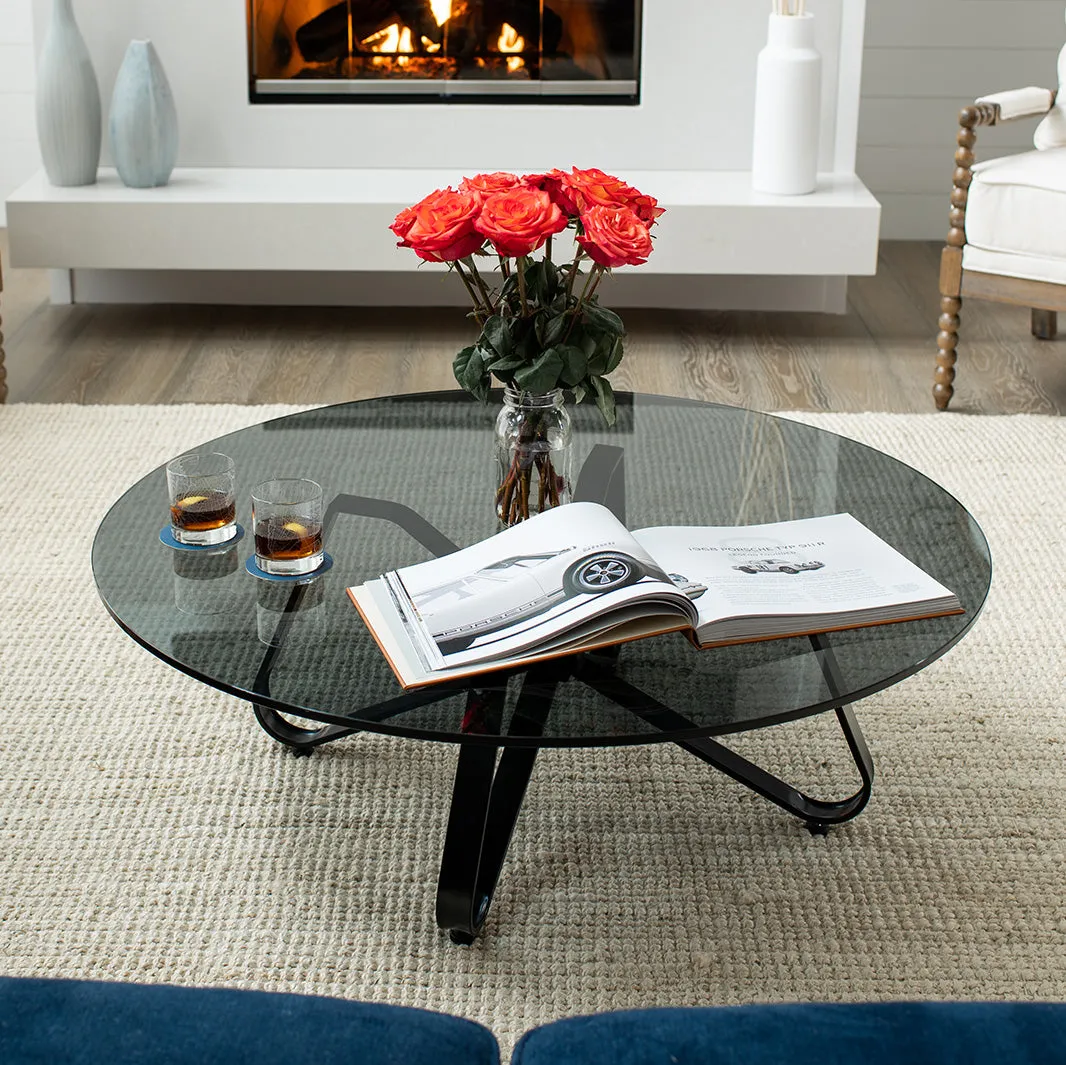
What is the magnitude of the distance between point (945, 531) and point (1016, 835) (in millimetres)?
388

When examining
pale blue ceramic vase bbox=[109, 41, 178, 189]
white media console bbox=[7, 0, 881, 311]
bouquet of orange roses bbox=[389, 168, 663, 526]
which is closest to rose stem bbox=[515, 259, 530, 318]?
bouquet of orange roses bbox=[389, 168, 663, 526]

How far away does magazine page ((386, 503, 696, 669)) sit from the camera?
123 cm

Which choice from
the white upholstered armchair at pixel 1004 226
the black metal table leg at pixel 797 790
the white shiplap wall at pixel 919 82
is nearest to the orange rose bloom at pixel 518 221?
the black metal table leg at pixel 797 790

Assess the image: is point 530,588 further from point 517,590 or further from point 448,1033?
point 448,1033

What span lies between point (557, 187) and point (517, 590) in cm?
46

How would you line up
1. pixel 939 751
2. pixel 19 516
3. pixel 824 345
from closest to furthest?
pixel 939 751, pixel 19 516, pixel 824 345

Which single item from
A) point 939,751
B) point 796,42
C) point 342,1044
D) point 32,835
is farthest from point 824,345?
point 342,1044

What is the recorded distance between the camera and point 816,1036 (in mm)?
Answer: 796

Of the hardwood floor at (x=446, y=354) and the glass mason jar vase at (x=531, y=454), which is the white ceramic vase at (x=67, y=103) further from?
the glass mason jar vase at (x=531, y=454)

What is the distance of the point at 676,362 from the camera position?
10.9 feet

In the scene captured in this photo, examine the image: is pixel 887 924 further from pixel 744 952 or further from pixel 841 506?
pixel 841 506

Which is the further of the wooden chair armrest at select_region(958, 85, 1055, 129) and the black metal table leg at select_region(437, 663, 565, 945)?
the wooden chair armrest at select_region(958, 85, 1055, 129)

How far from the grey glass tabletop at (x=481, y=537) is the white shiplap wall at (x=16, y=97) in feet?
9.54

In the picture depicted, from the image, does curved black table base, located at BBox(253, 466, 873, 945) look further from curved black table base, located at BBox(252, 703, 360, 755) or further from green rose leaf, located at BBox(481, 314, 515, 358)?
green rose leaf, located at BBox(481, 314, 515, 358)
